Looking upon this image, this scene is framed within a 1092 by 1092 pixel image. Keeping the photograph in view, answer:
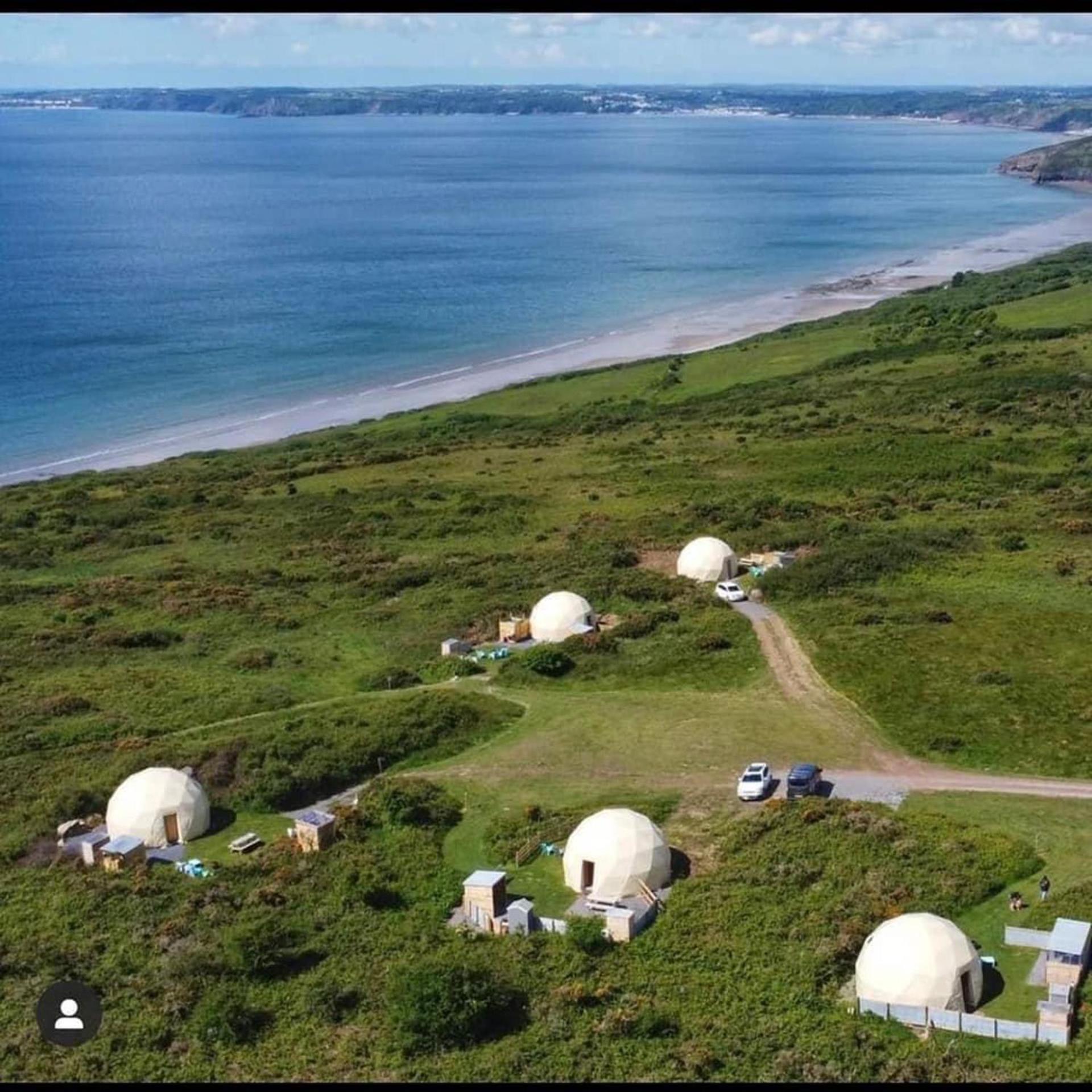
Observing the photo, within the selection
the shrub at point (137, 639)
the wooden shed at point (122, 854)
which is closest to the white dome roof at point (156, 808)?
the wooden shed at point (122, 854)

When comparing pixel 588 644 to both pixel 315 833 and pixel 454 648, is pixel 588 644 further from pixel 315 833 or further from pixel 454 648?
pixel 315 833

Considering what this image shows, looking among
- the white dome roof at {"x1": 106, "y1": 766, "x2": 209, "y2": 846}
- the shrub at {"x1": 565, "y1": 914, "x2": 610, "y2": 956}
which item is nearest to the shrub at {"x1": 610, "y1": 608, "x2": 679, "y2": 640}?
the white dome roof at {"x1": 106, "y1": 766, "x2": 209, "y2": 846}

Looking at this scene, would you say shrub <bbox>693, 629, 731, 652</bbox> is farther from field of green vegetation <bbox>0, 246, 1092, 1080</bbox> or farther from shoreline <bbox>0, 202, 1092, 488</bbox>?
shoreline <bbox>0, 202, 1092, 488</bbox>

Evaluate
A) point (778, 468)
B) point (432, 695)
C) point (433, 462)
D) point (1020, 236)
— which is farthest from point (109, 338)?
point (1020, 236)

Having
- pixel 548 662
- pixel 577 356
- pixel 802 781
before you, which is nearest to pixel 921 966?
pixel 802 781

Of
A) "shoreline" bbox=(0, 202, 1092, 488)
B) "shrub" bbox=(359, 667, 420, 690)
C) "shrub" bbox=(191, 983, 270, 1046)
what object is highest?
"shoreline" bbox=(0, 202, 1092, 488)

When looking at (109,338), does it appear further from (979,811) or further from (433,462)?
(979,811)
